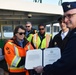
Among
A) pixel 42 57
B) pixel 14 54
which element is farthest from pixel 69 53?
pixel 14 54

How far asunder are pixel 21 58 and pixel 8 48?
0.33 metres

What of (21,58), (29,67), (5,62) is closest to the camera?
(29,67)

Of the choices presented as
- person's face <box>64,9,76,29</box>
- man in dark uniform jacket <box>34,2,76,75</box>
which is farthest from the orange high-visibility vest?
person's face <box>64,9,76,29</box>

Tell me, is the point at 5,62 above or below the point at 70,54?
below

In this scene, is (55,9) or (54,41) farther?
(55,9)

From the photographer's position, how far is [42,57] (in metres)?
5.29

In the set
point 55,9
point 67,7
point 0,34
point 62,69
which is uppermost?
point 67,7

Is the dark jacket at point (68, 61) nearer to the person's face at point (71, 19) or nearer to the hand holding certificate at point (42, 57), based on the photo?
the person's face at point (71, 19)

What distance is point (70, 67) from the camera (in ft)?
12.0

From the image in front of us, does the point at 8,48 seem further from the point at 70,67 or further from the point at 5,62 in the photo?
the point at 70,67

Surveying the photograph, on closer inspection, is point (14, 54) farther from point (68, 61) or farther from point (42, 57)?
point (68, 61)

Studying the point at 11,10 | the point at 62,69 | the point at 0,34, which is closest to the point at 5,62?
the point at 62,69

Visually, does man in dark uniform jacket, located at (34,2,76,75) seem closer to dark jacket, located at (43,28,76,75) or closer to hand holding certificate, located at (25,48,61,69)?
dark jacket, located at (43,28,76,75)

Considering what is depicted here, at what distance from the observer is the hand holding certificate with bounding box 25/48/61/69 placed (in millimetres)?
5043
